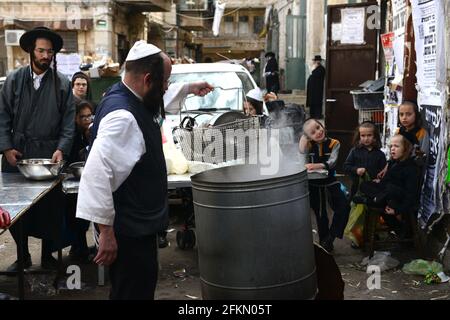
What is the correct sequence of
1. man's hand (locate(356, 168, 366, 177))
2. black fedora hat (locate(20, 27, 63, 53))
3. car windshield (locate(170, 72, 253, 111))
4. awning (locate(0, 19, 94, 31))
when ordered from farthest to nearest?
awning (locate(0, 19, 94, 31))
car windshield (locate(170, 72, 253, 111))
man's hand (locate(356, 168, 366, 177))
black fedora hat (locate(20, 27, 63, 53))

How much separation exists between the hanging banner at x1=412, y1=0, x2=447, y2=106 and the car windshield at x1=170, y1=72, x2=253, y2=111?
2715 mm

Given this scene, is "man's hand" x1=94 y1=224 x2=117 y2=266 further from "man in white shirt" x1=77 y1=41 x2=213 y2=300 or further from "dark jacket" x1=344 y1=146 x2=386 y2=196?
"dark jacket" x1=344 y1=146 x2=386 y2=196

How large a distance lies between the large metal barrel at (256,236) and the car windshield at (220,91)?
4325 mm

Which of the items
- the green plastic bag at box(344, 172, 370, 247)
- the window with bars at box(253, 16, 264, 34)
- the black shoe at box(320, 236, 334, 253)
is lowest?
the black shoe at box(320, 236, 334, 253)

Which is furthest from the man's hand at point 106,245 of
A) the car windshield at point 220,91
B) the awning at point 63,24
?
the awning at point 63,24

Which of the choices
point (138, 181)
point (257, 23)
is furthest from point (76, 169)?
point (257, 23)

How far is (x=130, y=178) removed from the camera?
311 centimetres

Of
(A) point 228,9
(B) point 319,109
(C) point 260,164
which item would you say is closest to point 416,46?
(C) point 260,164

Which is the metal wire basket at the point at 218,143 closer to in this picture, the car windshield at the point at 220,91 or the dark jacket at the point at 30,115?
the dark jacket at the point at 30,115

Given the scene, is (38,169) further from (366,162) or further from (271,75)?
(271,75)

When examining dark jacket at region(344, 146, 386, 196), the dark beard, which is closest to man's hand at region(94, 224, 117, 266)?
the dark beard

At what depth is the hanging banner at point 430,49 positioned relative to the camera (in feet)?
17.4

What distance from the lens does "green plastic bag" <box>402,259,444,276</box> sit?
17.2ft

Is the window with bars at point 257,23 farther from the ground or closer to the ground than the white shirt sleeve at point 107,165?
farther from the ground
